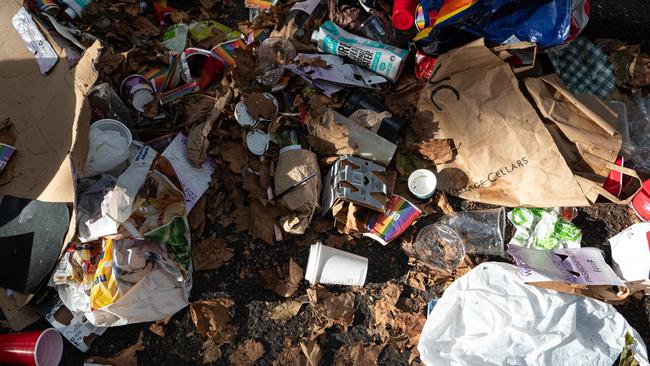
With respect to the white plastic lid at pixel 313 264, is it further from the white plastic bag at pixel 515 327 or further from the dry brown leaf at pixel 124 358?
the dry brown leaf at pixel 124 358

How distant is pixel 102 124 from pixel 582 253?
2335 millimetres

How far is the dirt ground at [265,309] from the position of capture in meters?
2.26

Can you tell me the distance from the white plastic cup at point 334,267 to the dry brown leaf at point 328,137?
1.56 ft

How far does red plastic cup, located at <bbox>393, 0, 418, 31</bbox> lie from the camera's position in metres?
2.54

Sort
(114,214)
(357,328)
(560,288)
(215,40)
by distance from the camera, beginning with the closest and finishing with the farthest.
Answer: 1. (114,214)
2. (560,288)
3. (357,328)
4. (215,40)

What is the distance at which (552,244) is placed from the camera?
2.52 meters

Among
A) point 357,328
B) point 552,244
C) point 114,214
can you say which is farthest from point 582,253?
point 114,214

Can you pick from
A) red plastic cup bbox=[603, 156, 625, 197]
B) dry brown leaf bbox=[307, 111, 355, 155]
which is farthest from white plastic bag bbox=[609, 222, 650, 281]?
dry brown leaf bbox=[307, 111, 355, 155]

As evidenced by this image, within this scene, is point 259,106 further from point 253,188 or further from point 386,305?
point 386,305

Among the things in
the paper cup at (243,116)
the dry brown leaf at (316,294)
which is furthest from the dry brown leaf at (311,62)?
the dry brown leaf at (316,294)

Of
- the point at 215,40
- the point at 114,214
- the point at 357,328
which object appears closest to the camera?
the point at 114,214

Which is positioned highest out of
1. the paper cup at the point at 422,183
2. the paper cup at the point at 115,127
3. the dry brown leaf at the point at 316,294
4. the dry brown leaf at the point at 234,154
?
the paper cup at the point at 115,127

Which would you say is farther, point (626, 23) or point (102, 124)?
point (626, 23)

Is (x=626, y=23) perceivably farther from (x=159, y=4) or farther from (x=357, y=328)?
(x=159, y=4)
